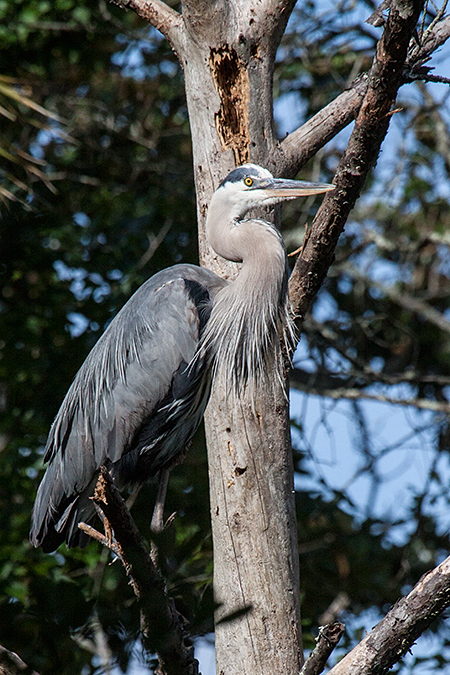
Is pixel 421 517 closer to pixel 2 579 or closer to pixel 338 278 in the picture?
pixel 338 278

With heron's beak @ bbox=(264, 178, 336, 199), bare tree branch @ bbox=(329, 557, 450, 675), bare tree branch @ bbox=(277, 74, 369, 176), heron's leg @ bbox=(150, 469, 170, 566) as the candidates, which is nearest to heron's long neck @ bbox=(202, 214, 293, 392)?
heron's beak @ bbox=(264, 178, 336, 199)

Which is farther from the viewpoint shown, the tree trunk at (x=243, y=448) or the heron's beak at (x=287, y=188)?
the heron's beak at (x=287, y=188)

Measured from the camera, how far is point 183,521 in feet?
14.7

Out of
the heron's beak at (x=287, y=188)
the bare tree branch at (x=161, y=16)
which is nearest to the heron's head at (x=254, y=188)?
the heron's beak at (x=287, y=188)

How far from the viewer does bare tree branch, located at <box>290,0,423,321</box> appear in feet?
7.48

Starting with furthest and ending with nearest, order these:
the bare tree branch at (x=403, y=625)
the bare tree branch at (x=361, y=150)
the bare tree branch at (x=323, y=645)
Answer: the bare tree branch at (x=361, y=150)
the bare tree branch at (x=403, y=625)
the bare tree branch at (x=323, y=645)

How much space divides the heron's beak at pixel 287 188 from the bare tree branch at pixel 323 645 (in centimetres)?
176

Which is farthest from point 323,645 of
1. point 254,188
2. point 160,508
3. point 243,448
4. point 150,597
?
point 254,188

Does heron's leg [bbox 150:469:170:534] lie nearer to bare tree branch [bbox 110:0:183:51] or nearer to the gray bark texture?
the gray bark texture

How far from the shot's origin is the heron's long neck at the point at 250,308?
3205 millimetres

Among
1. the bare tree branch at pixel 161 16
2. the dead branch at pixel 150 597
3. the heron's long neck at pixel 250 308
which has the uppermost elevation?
the bare tree branch at pixel 161 16

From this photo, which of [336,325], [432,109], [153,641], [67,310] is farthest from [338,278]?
[153,641]

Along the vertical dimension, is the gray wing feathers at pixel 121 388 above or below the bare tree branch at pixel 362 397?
below

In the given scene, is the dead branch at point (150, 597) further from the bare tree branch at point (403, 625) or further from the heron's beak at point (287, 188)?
the heron's beak at point (287, 188)
